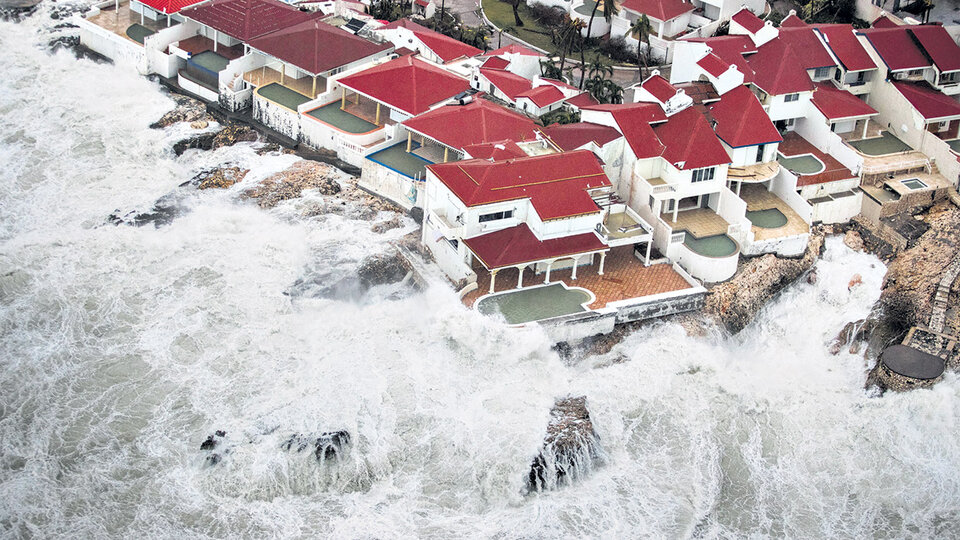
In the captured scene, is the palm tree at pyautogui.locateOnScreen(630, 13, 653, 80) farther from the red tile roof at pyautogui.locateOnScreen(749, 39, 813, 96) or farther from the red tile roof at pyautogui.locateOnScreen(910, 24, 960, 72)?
the red tile roof at pyautogui.locateOnScreen(910, 24, 960, 72)

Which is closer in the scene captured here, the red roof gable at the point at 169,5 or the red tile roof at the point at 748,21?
the red tile roof at the point at 748,21

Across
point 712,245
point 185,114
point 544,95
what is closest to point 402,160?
point 544,95

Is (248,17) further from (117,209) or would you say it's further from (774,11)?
(774,11)

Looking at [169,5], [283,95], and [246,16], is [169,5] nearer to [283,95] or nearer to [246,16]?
[246,16]

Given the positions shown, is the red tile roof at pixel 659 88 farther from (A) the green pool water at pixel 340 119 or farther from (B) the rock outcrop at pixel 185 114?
(B) the rock outcrop at pixel 185 114

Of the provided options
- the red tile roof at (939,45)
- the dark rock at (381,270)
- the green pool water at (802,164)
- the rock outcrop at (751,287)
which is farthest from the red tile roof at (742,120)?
the dark rock at (381,270)
